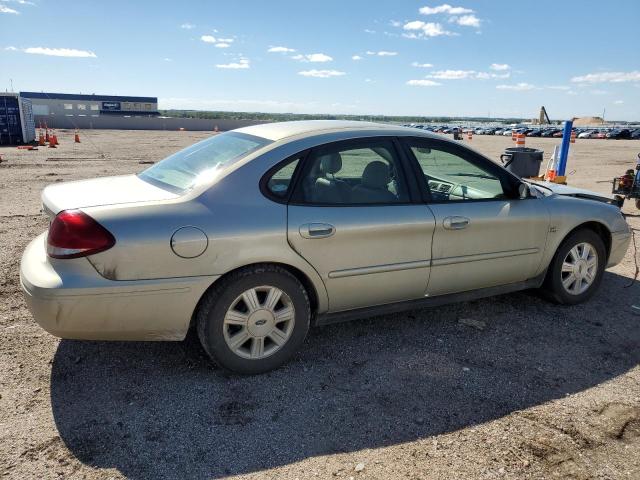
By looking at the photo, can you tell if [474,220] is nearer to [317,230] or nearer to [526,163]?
[317,230]

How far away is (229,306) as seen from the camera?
3125 mm

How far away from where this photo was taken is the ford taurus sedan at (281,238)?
9.43 ft

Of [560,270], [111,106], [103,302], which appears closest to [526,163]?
[560,270]

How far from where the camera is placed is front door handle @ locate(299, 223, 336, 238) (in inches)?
127

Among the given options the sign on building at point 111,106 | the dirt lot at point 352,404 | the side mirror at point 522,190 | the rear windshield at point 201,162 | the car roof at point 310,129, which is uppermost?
the sign on building at point 111,106

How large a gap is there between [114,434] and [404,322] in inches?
93.9

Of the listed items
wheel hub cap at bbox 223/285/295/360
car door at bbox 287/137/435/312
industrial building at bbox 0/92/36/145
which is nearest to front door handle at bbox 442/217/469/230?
car door at bbox 287/137/435/312

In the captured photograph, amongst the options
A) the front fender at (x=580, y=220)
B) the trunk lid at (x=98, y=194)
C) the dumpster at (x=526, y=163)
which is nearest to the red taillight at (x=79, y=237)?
the trunk lid at (x=98, y=194)

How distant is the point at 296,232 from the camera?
3211 mm

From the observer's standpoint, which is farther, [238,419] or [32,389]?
[32,389]

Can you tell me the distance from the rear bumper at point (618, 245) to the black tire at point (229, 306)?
3.14m

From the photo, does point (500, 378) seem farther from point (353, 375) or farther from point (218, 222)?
point (218, 222)

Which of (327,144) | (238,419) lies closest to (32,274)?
(238,419)

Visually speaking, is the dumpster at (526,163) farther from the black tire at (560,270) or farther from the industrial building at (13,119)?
the industrial building at (13,119)
